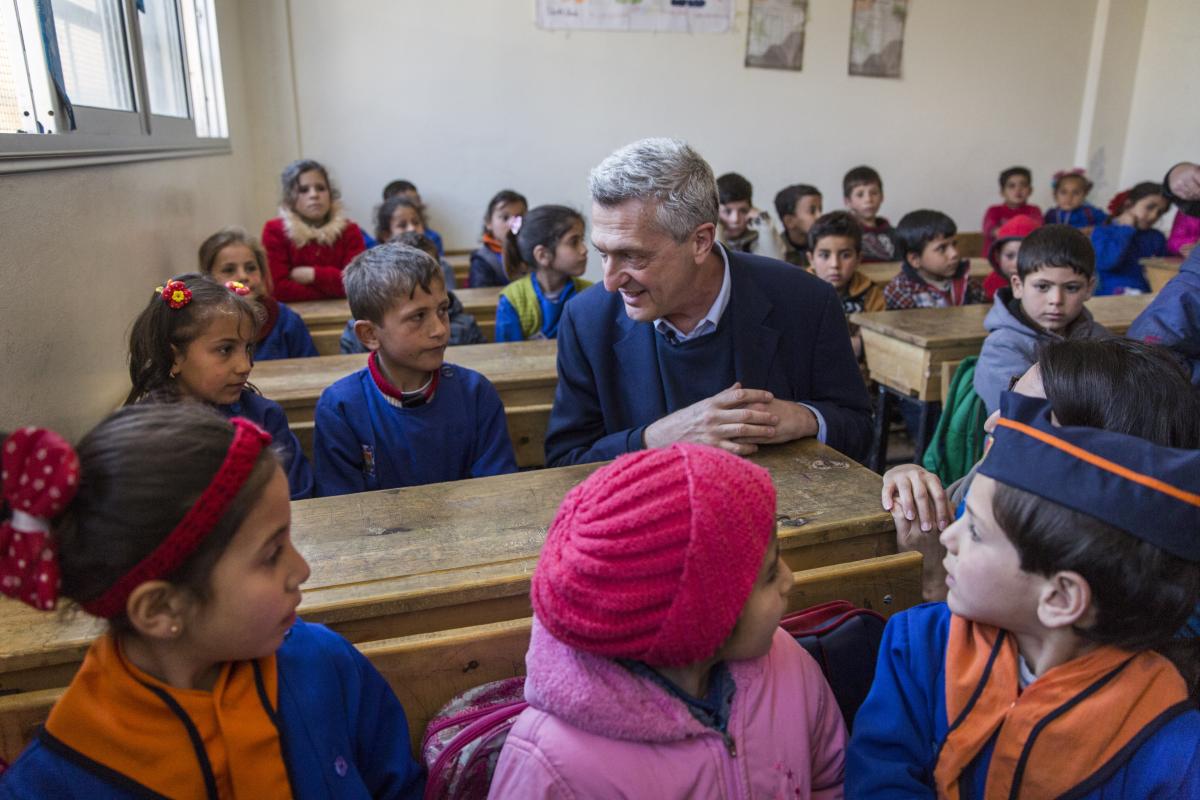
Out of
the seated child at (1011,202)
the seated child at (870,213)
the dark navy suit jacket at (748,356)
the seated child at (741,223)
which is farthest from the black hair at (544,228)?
the seated child at (1011,202)

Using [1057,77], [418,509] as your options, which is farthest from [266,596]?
[1057,77]

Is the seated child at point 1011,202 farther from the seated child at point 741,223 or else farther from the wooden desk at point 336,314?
the wooden desk at point 336,314

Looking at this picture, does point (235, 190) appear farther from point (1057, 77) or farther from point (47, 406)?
point (1057, 77)

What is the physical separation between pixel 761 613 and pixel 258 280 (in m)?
2.63

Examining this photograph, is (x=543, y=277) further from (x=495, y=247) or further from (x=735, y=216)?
(x=735, y=216)

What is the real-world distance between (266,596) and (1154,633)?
98 cm

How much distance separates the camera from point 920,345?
2.89 metres

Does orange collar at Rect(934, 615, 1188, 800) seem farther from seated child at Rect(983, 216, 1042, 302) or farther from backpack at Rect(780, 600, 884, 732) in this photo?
seated child at Rect(983, 216, 1042, 302)

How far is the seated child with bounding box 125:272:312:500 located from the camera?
1859mm

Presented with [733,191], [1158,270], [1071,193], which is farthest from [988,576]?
[1071,193]

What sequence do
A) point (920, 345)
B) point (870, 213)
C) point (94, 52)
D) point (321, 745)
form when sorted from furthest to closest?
point (870, 213), point (920, 345), point (94, 52), point (321, 745)

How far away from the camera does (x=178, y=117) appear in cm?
344

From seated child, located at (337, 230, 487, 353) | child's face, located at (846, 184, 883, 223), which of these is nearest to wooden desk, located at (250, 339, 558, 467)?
seated child, located at (337, 230, 487, 353)

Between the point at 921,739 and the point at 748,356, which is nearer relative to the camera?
the point at 921,739
